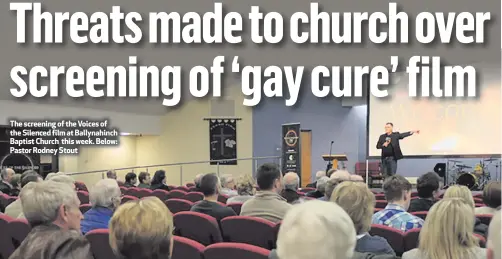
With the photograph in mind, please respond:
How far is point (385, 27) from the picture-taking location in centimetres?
1015

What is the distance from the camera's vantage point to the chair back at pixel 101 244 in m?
2.82

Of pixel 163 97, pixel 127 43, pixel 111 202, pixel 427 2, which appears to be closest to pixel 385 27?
pixel 427 2

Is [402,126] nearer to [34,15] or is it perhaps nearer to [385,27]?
[385,27]

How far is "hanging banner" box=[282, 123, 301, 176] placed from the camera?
1097cm

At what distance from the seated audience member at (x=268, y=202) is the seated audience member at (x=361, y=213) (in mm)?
1485

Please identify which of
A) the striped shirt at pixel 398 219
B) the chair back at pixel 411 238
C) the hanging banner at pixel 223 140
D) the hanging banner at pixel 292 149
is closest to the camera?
the chair back at pixel 411 238

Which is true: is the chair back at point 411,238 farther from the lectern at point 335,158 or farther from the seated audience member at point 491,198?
the lectern at point 335,158

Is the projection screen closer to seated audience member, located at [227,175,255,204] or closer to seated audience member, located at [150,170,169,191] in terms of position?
seated audience member, located at [150,170,169,191]

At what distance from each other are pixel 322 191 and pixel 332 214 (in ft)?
12.5

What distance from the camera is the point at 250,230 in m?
3.46

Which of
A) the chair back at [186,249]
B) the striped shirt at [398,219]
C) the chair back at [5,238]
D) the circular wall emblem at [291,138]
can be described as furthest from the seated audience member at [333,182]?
the circular wall emblem at [291,138]

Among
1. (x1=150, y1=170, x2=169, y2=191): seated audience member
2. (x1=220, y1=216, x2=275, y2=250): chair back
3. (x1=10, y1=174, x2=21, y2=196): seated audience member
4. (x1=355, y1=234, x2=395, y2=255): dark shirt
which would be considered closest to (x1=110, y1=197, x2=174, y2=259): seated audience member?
(x1=355, y1=234, x2=395, y2=255): dark shirt

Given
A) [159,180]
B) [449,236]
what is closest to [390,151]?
[159,180]

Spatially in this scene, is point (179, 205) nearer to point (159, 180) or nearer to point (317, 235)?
point (159, 180)
